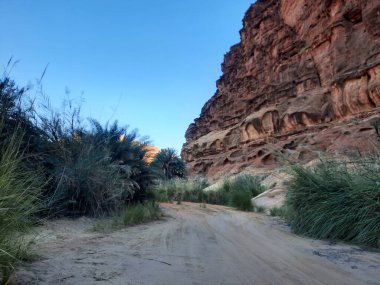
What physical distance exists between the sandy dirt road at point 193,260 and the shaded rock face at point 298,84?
11504 millimetres

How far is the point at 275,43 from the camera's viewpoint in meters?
38.3

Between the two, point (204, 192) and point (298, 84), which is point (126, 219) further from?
point (298, 84)

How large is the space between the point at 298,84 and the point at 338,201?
28743mm

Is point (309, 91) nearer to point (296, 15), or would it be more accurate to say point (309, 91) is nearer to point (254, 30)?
point (296, 15)

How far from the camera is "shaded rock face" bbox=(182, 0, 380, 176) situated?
2286 centimetres

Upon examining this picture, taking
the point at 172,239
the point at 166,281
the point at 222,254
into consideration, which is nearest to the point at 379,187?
the point at 222,254

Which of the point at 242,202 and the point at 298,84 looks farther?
the point at 298,84

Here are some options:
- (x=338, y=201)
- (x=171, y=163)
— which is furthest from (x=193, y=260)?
(x=171, y=163)

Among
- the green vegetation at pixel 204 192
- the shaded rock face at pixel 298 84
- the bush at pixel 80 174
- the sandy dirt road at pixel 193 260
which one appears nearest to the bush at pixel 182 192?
the green vegetation at pixel 204 192

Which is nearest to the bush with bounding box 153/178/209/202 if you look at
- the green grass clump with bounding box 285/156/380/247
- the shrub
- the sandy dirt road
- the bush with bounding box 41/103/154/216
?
the shrub

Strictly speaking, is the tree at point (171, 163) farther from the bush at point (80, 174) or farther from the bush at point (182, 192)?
the bush at point (80, 174)

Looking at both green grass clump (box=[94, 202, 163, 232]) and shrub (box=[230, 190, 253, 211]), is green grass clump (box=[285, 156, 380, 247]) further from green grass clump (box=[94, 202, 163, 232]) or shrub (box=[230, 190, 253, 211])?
shrub (box=[230, 190, 253, 211])

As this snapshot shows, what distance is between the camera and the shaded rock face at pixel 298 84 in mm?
22859

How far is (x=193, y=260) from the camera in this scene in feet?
10.9
